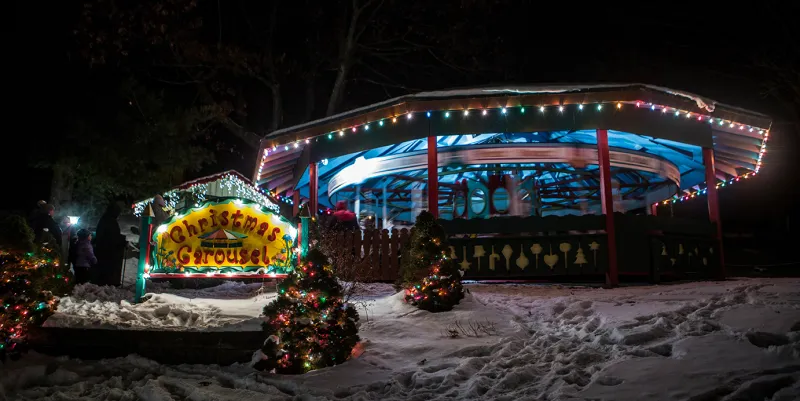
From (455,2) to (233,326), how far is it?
21.9 m

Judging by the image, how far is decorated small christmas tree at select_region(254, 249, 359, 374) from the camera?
6023 mm

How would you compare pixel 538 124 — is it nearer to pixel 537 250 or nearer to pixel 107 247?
pixel 537 250

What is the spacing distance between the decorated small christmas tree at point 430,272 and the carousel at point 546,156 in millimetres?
3406

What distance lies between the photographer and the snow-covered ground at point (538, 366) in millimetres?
4488

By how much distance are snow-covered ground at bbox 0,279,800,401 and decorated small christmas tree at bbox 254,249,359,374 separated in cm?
18

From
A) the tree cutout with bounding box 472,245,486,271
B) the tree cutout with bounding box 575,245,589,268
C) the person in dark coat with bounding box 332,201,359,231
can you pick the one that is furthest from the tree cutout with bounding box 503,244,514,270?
the person in dark coat with bounding box 332,201,359,231

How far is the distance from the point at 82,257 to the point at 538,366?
1102 centimetres

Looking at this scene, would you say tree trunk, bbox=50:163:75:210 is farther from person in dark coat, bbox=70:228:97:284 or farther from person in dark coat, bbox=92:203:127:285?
person in dark coat, bbox=92:203:127:285

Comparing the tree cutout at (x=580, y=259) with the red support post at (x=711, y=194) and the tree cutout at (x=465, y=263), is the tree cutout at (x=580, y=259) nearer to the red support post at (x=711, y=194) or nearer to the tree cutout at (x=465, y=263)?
the tree cutout at (x=465, y=263)

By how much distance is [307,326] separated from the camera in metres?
6.11

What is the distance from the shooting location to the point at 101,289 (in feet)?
35.8

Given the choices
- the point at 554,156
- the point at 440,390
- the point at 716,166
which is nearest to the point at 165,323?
the point at 440,390

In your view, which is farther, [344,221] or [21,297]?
[344,221]

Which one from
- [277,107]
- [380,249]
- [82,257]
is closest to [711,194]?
[380,249]
